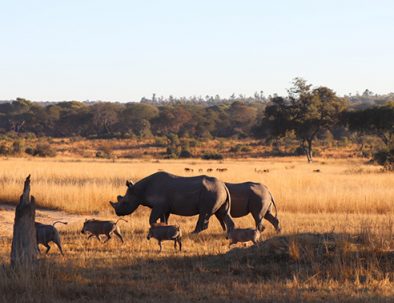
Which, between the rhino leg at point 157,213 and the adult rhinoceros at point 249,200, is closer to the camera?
the rhino leg at point 157,213

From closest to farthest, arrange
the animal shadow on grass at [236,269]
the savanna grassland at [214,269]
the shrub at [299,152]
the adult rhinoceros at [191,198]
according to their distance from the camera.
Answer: the savanna grassland at [214,269] < the animal shadow on grass at [236,269] < the adult rhinoceros at [191,198] < the shrub at [299,152]

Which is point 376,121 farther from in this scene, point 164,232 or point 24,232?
point 24,232

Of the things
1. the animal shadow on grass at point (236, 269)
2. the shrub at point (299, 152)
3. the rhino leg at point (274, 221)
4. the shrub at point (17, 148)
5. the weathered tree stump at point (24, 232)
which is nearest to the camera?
the animal shadow on grass at point (236, 269)

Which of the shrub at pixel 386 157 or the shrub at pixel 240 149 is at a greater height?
the shrub at pixel 386 157

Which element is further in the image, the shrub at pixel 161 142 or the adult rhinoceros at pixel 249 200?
the shrub at pixel 161 142

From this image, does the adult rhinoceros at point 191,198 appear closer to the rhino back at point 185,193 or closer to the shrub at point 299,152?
the rhino back at point 185,193

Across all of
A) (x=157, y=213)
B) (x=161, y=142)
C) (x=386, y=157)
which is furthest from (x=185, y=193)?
(x=161, y=142)

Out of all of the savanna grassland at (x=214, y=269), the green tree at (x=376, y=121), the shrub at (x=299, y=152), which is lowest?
the shrub at (x=299, y=152)

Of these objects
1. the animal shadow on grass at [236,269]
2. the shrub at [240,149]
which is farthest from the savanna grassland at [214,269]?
the shrub at [240,149]

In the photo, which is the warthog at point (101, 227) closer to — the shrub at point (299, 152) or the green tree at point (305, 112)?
the green tree at point (305, 112)

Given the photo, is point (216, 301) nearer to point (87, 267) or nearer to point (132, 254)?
point (87, 267)

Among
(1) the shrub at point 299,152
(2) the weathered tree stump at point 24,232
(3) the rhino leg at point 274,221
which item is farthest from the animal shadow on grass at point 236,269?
(1) the shrub at point 299,152

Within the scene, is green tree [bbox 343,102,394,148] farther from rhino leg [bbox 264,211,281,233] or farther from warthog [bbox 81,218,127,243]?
warthog [bbox 81,218,127,243]

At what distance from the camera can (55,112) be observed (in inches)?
3590
